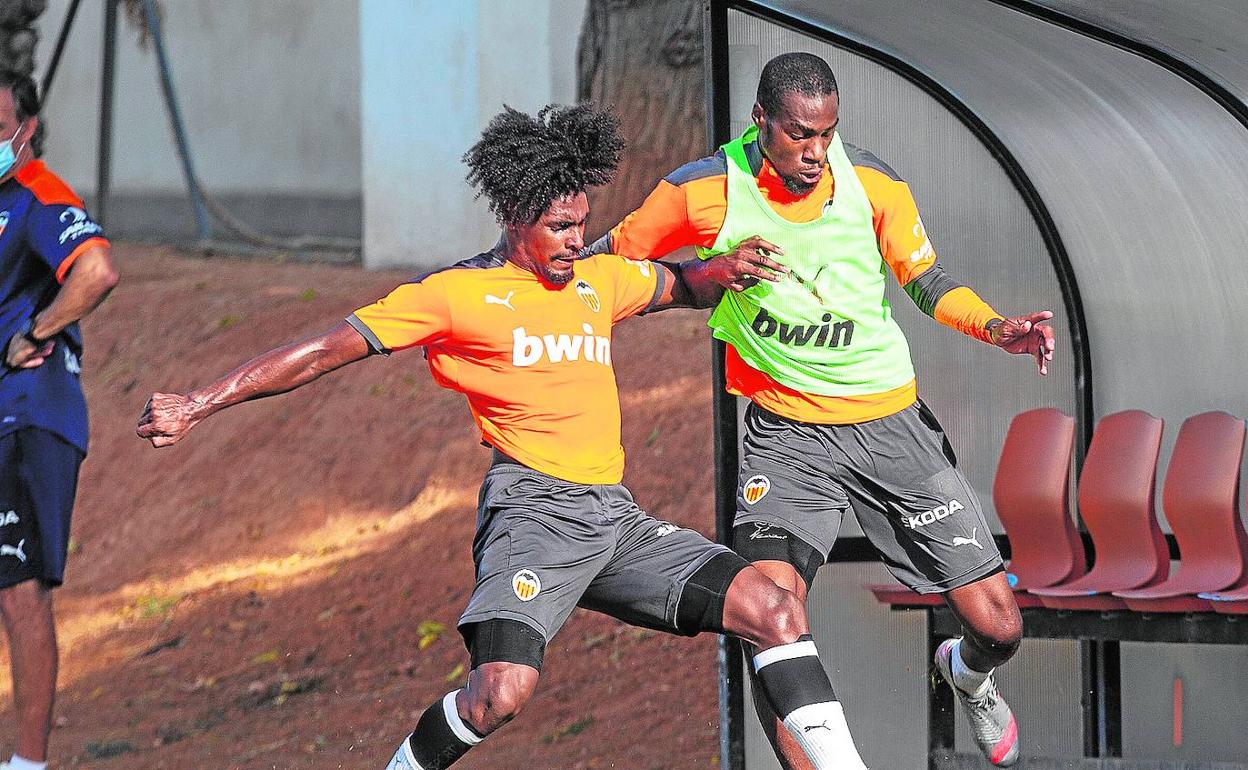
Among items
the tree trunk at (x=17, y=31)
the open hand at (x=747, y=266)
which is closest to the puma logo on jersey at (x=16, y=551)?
the open hand at (x=747, y=266)

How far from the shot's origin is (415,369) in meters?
12.2

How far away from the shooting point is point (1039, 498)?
7.24 metres

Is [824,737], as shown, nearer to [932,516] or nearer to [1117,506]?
[932,516]

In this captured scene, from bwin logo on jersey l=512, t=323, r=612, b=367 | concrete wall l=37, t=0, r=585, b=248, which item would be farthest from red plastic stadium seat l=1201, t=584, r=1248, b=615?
concrete wall l=37, t=0, r=585, b=248

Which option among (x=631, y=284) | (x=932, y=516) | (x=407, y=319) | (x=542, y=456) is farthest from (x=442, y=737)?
(x=932, y=516)

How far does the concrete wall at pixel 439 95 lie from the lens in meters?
12.3

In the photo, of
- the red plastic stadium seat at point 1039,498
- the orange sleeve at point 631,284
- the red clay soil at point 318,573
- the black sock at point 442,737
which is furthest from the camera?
the red clay soil at point 318,573

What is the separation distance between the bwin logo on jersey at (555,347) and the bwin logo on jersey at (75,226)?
207 centimetres

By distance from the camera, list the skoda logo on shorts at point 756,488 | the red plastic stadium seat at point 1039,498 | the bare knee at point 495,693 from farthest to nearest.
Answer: the red plastic stadium seat at point 1039,498
the skoda logo on shorts at point 756,488
the bare knee at point 495,693

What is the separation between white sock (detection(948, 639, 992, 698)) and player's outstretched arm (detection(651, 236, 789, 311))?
1477 mm

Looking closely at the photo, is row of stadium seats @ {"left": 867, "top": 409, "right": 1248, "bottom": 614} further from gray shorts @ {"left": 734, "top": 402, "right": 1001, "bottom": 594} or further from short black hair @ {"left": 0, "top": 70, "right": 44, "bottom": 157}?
short black hair @ {"left": 0, "top": 70, "right": 44, "bottom": 157}

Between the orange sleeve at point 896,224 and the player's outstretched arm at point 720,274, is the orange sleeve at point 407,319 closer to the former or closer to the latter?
the player's outstretched arm at point 720,274

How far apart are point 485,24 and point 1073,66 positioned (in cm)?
607

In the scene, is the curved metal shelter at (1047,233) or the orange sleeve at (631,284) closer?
the orange sleeve at (631,284)
